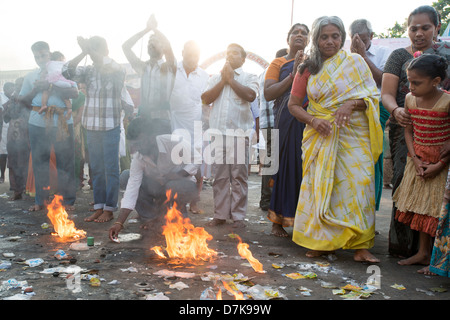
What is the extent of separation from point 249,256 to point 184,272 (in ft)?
2.27

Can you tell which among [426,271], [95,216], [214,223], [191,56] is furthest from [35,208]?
[426,271]

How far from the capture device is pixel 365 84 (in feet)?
13.8

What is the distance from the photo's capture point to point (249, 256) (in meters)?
3.92

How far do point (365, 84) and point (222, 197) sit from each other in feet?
7.84

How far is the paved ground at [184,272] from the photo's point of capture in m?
3.10

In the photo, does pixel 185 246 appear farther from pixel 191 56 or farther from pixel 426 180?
pixel 191 56

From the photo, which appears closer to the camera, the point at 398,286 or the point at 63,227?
the point at 398,286

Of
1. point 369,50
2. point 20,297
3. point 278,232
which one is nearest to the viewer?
point 20,297

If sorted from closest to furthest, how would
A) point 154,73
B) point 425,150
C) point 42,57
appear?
1. point 425,150
2. point 154,73
3. point 42,57

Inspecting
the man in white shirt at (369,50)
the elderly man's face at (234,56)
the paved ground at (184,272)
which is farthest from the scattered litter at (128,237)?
the man in white shirt at (369,50)

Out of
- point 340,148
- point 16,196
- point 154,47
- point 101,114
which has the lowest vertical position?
point 16,196

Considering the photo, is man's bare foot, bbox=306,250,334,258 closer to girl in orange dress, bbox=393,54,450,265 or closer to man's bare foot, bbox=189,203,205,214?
girl in orange dress, bbox=393,54,450,265

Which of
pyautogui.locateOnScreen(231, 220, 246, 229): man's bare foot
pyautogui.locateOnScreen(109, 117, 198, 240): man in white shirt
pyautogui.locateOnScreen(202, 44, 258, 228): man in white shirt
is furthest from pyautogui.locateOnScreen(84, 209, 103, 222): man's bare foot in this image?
pyautogui.locateOnScreen(231, 220, 246, 229): man's bare foot

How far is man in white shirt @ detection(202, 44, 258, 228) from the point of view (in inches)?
221
